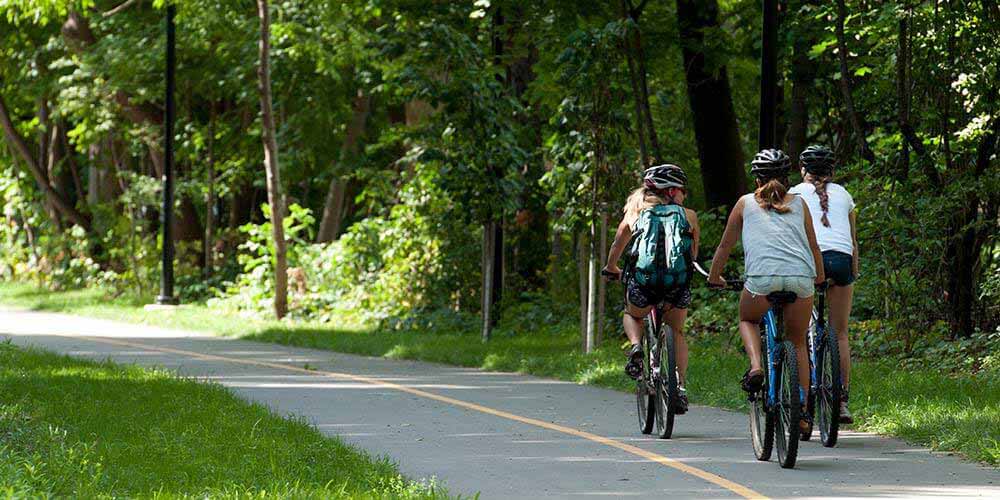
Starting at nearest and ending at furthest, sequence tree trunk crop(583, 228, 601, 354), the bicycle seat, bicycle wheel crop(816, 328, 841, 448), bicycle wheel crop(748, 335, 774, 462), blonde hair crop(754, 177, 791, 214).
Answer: bicycle wheel crop(748, 335, 774, 462) < the bicycle seat < blonde hair crop(754, 177, 791, 214) < bicycle wheel crop(816, 328, 841, 448) < tree trunk crop(583, 228, 601, 354)

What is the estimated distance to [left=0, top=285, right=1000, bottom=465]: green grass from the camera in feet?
37.5

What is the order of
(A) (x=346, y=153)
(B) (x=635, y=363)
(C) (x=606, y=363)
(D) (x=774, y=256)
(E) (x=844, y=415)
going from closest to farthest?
(D) (x=774, y=256)
(E) (x=844, y=415)
(B) (x=635, y=363)
(C) (x=606, y=363)
(A) (x=346, y=153)

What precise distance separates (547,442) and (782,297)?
A: 2126 millimetres

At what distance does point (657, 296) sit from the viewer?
37.7 feet

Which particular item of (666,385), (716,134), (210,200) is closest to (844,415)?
(666,385)

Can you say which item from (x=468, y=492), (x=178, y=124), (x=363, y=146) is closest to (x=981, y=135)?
(x=468, y=492)

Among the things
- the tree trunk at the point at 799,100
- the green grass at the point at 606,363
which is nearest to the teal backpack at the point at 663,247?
the green grass at the point at 606,363

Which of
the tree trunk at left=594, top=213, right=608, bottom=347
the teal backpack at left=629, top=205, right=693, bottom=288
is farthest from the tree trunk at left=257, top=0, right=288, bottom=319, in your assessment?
the teal backpack at left=629, top=205, right=693, bottom=288

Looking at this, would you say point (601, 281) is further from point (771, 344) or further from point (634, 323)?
point (771, 344)

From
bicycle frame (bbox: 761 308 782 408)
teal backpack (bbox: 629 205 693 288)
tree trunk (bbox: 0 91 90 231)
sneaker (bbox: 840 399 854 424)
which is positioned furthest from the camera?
tree trunk (bbox: 0 91 90 231)

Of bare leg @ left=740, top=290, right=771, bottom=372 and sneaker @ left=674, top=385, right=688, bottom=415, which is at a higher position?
bare leg @ left=740, top=290, right=771, bottom=372

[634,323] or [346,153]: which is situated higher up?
[346,153]

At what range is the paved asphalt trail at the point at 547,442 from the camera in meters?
9.21

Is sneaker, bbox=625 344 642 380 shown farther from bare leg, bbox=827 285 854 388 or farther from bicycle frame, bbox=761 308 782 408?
bicycle frame, bbox=761 308 782 408
